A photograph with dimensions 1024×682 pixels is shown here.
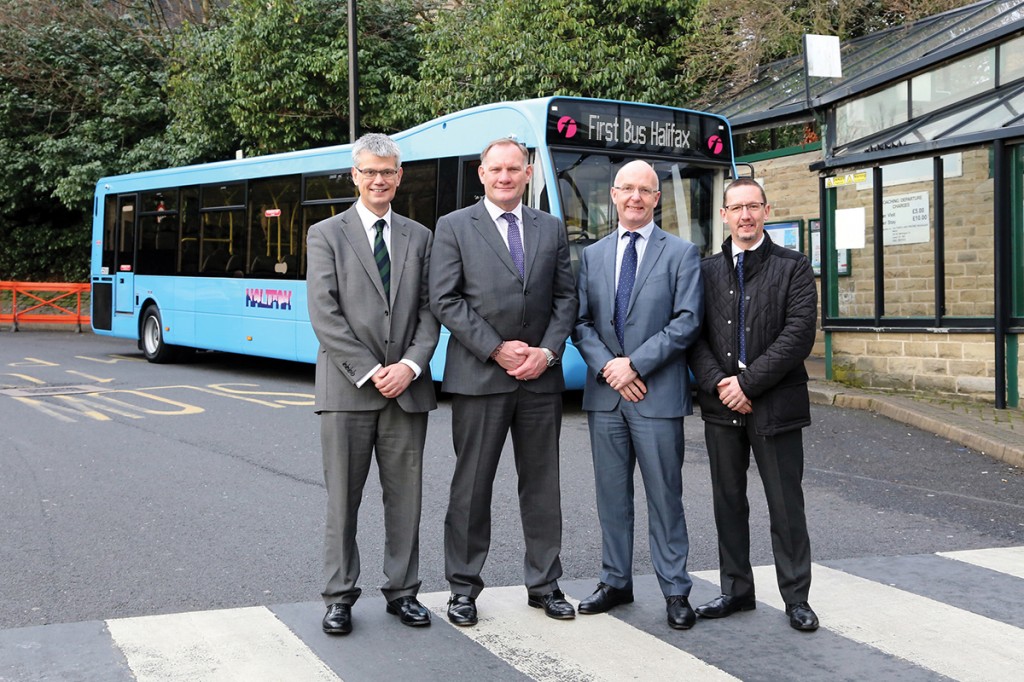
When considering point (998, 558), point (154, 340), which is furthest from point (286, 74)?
point (998, 558)

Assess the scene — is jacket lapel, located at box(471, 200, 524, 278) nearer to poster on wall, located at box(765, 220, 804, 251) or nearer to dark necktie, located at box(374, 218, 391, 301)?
dark necktie, located at box(374, 218, 391, 301)

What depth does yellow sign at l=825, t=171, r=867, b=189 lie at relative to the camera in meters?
13.3

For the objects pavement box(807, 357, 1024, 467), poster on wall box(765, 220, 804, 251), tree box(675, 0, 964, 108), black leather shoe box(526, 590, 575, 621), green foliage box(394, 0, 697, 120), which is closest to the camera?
black leather shoe box(526, 590, 575, 621)

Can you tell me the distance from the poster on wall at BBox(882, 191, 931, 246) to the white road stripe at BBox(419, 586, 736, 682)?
30.7ft

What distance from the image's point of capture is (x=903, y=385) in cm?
1276

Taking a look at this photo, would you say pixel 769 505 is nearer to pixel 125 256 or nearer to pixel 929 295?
pixel 929 295

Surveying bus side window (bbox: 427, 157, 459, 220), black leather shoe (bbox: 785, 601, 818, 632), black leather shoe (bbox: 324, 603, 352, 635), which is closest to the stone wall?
bus side window (bbox: 427, 157, 459, 220)

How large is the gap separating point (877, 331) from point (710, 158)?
10.4 ft

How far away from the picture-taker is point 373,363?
475 centimetres

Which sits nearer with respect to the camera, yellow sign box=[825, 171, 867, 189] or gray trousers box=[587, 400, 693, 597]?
gray trousers box=[587, 400, 693, 597]

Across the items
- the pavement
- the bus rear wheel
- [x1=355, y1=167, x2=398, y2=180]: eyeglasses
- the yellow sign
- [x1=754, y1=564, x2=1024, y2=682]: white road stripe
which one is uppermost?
the yellow sign

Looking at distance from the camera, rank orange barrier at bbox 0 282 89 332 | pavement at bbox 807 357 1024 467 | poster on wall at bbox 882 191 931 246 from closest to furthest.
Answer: pavement at bbox 807 357 1024 467, poster on wall at bbox 882 191 931 246, orange barrier at bbox 0 282 89 332

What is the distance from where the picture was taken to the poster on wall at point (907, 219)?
42.0ft

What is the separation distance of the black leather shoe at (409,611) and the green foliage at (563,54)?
14983 millimetres
